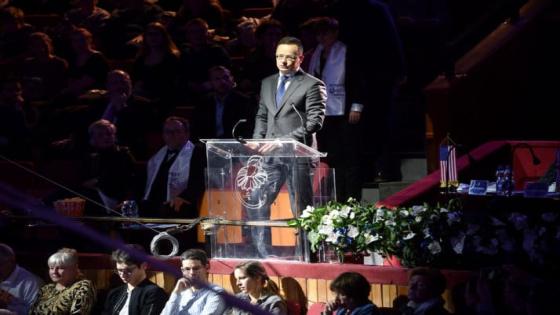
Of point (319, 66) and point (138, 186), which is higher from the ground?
point (319, 66)

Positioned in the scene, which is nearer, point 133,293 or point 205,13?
point 133,293

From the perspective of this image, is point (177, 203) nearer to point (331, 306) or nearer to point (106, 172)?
point (106, 172)

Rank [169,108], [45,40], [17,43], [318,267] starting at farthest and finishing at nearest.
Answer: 1. [17,43]
2. [45,40]
3. [169,108]
4. [318,267]

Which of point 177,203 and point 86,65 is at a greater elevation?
point 86,65

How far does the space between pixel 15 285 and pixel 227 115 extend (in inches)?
81.8

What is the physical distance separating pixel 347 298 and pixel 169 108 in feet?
11.7

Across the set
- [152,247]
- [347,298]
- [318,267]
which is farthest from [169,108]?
[347,298]

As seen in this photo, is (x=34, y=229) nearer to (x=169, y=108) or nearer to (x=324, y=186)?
(x=169, y=108)

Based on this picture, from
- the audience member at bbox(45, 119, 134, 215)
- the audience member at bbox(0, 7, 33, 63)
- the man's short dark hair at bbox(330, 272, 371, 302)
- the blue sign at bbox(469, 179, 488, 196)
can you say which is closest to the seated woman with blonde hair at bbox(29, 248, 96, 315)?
the audience member at bbox(45, 119, 134, 215)

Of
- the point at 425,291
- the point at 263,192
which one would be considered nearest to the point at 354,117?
the point at 263,192

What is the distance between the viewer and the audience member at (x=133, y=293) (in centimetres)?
685

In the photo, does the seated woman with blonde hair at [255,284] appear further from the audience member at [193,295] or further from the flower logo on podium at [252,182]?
→ the flower logo on podium at [252,182]

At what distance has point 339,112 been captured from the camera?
25.7ft

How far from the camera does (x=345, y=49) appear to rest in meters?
8.00
